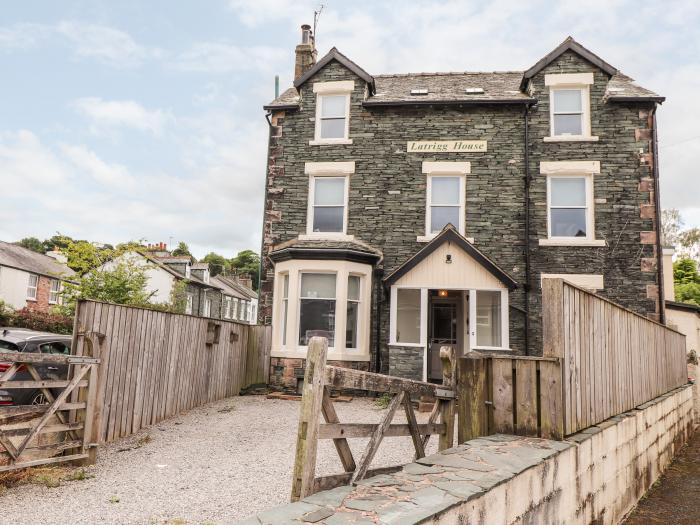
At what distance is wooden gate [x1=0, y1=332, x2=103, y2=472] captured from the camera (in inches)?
217

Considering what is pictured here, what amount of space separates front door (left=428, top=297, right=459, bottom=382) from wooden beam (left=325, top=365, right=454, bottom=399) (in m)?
10.3

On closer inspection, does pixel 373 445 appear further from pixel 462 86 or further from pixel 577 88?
pixel 462 86

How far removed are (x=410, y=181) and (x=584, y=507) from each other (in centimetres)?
1070

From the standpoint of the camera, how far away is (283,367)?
13312 mm

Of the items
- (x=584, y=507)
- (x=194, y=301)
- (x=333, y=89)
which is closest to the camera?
(x=584, y=507)

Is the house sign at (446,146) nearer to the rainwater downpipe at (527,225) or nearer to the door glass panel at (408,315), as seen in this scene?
the rainwater downpipe at (527,225)

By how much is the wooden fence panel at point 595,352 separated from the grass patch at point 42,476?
17.0 ft

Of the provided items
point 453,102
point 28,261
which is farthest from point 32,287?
point 453,102

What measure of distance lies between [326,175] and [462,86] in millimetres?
5180

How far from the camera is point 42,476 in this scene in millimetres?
5605

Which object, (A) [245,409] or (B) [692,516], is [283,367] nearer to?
(A) [245,409]

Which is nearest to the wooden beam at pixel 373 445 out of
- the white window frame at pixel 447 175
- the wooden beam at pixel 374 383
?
the wooden beam at pixel 374 383

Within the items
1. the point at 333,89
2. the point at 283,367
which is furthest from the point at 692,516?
the point at 333,89

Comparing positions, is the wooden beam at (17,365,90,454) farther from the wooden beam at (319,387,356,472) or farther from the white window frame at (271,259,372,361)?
the white window frame at (271,259,372,361)
